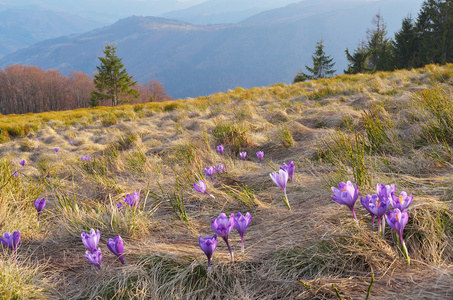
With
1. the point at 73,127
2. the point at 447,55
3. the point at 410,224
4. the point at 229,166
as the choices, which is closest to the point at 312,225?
the point at 410,224

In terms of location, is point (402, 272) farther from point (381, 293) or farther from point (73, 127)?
point (73, 127)

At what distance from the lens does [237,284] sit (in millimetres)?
1229

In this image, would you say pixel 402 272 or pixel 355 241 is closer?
pixel 402 272

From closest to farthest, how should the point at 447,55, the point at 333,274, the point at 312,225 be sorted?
the point at 333,274 < the point at 312,225 < the point at 447,55

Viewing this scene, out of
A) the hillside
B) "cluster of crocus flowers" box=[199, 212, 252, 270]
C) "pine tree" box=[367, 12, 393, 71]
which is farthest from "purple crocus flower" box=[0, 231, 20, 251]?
"pine tree" box=[367, 12, 393, 71]

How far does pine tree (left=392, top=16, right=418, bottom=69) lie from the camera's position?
32.1m

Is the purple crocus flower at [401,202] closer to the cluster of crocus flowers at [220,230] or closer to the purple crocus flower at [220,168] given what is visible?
the cluster of crocus flowers at [220,230]

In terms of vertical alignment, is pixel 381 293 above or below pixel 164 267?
above

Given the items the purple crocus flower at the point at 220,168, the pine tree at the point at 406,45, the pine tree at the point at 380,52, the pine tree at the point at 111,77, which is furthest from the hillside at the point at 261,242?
the pine tree at the point at 111,77

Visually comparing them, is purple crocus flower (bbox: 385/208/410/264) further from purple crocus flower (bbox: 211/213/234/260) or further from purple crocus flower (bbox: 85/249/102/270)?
purple crocus flower (bbox: 85/249/102/270)

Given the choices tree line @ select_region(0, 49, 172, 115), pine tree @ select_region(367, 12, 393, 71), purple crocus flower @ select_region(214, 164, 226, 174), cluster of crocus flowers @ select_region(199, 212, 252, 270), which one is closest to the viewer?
cluster of crocus flowers @ select_region(199, 212, 252, 270)

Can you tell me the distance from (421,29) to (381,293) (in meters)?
41.3

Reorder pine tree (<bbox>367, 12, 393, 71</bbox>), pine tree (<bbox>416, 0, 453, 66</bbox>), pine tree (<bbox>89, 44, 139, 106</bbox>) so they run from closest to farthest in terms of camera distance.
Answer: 1. pine tree (<bbox>416, 0, 453, 66</bbox>)
2. pine tree (<bbox>367, 12, 393, 71</bbox>)
3. pine tree (<bbox>89, 44, 139, 106</bbox>)

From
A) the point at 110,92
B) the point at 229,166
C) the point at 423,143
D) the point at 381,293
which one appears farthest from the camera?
the point at 110,92
